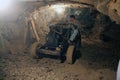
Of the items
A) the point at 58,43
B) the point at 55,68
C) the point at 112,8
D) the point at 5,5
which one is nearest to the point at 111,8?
the point at 112,8

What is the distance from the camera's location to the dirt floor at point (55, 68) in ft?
27.7

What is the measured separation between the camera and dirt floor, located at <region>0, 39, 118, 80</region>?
8.45 meters

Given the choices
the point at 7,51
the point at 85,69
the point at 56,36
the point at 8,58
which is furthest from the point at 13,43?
the point at 85,69

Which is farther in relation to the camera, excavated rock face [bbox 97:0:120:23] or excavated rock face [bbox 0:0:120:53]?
excavated rock face [bbox 0:0:120:53]

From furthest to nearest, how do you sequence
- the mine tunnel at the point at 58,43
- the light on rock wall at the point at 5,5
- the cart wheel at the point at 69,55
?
the light on rock wall at the point at 5,5 < the cart wheel at the point at 69,55 < the mine tunnel at the point at 58,43

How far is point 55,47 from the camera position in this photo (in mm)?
10391

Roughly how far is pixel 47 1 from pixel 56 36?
3.54m

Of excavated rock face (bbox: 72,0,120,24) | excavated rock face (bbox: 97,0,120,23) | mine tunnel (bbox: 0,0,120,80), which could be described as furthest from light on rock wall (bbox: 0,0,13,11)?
excavated rock face (bbox: 97,0,120,23)

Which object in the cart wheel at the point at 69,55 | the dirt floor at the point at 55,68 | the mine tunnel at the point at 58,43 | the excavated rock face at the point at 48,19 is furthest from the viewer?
the excavated rock face at the point at 48,19

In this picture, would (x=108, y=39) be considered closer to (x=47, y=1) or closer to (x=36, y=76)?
(x=47, y=1)

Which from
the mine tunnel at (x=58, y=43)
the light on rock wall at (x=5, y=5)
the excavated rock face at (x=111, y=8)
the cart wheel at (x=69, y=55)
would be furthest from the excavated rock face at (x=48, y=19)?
the cart wheel at (x=69, y=55)

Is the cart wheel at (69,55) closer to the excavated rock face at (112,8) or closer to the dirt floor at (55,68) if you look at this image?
the dirt floor at (55,68)

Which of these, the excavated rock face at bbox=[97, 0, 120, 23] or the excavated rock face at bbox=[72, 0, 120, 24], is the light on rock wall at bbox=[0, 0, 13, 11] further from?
the excavated rock face at bbox=[97, 0, 120, 23]

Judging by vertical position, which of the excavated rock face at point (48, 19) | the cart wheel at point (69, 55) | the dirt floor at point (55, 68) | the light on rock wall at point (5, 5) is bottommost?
the dirt floor at point (55, 68)
